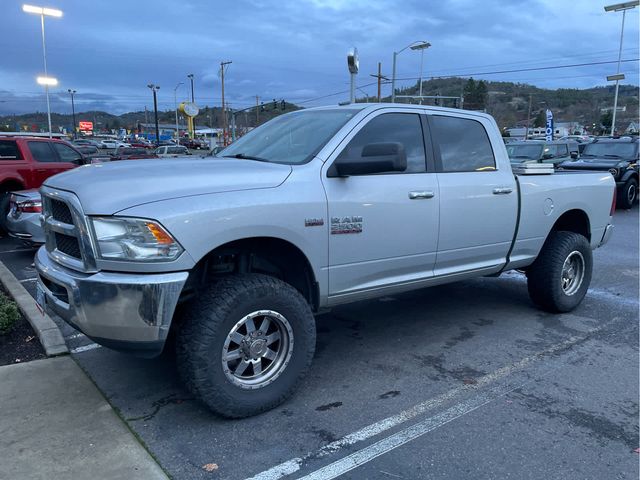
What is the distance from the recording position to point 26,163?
10.6 metres

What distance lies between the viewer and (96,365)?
420cm

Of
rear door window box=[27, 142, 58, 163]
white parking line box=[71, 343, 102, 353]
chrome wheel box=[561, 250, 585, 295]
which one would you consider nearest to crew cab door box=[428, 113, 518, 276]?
chrome wheel box=[561, 250, 585, 295]

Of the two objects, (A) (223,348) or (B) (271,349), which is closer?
(A) (223,348)

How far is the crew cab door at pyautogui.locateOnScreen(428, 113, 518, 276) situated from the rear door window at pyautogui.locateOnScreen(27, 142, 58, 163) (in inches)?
367

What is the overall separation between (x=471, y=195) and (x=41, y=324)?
12.9 ft

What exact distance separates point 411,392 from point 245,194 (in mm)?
1858

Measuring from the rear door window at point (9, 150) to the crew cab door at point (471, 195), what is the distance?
30.6ft

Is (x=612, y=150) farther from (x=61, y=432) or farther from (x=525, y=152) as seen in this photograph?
(x=61, y=432)

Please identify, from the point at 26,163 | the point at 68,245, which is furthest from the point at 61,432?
the point at 26,163

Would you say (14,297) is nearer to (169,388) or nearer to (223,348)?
(169,388)

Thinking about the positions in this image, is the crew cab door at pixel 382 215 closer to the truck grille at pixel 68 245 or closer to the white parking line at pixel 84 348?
the truck grille at pixel 68 245

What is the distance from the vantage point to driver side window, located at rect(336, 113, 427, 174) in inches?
155

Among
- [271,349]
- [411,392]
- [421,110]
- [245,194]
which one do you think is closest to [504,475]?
[411,392]

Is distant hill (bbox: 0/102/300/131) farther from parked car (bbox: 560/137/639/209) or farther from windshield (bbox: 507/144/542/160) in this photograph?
parked car (bbox: 560/137/639/209)
